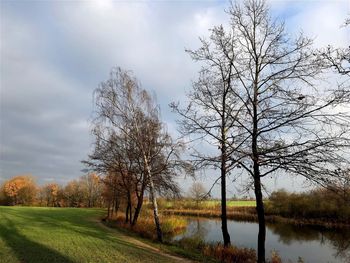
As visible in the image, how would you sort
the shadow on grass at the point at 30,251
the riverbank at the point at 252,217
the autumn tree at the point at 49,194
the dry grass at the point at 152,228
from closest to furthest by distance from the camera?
the shadow on grass at the point at 30,251, the dry grass at the point at 152,228, the riverbank at the point at 252,217, the autumn tree at the point at 49,194

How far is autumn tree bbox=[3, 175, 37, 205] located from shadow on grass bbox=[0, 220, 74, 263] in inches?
3126

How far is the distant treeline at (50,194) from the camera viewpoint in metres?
88.2

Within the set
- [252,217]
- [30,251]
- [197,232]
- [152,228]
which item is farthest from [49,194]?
[30,251]

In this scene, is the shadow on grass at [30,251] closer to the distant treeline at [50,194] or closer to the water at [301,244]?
the water at [301,244]

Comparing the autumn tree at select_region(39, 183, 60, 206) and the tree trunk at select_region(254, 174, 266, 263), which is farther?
the autumn tree at select_region(39, 183, 60, 206)

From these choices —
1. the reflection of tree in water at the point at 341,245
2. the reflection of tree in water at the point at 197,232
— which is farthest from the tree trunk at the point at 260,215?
the reflection of tree in water at the point at 341,245

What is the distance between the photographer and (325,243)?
2639cm

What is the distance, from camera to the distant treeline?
290 feet

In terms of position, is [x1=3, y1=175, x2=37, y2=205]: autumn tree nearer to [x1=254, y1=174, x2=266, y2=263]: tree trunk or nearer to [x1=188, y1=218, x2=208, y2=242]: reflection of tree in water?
[x1=188, y1=218, x2=208, y2=242]: reflection of tree in water

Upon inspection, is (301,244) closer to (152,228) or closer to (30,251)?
(152,228)

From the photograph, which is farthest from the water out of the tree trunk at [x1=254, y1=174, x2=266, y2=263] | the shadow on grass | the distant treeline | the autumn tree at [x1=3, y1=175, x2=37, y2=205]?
the autumn tree at [x1=3, y1=175, x2=37, y2=205]

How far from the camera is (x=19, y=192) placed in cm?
9025

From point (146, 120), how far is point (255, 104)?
35.6 ft

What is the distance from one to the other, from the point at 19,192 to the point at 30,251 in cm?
8499
